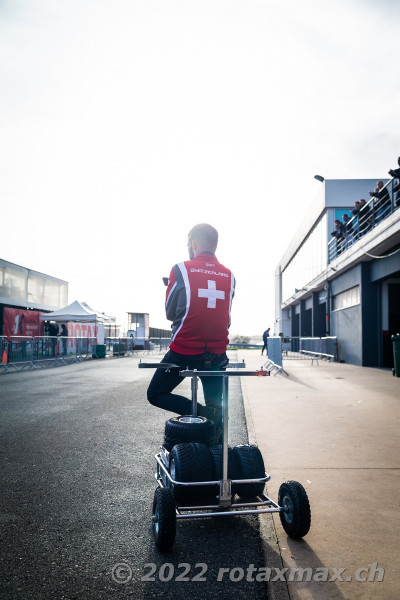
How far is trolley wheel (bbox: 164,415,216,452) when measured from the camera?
9.65 feet

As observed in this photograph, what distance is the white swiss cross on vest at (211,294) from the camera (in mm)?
3090

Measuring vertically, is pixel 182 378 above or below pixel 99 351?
above

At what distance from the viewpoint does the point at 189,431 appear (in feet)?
9.64

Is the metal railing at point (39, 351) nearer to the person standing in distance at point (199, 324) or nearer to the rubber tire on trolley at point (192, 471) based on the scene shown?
the person standing in distance at point (199, 324)

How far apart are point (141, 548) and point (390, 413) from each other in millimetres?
5623

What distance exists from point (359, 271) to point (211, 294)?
59.5 ft

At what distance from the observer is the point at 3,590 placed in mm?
2125

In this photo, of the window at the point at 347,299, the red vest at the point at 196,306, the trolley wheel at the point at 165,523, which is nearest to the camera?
the trolley wheel at the point at 165,523

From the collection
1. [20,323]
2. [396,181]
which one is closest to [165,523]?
[396,181]

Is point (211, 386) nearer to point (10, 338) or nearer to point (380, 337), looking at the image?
point (10, 338)

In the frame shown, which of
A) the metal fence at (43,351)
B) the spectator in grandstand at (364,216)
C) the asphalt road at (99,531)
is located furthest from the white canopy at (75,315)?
the asphalt road at (99,531)

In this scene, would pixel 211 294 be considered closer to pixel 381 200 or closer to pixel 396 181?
pixel 396 181

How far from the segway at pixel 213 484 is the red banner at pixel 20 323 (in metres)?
24.8

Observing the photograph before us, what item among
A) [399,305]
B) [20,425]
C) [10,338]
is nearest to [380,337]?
[399,305]
